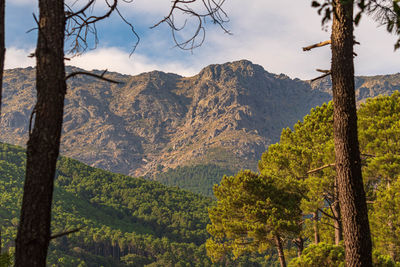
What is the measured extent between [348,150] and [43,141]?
381 cm

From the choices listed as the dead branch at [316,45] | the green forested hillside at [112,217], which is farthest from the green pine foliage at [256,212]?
the green forested hillside at [112,217]

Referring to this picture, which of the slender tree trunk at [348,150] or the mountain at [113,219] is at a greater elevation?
the slender tree trunk at [348,150]

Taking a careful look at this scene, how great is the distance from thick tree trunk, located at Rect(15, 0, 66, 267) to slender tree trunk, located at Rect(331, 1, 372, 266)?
3514mm

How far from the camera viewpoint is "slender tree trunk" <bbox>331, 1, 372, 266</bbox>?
469cm

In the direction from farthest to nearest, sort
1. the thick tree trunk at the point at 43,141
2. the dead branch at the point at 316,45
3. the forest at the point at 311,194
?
the forest at the point at 311,194 → the dead branch at the point at 316,45 → the thick tree trunk at the point at 43,141

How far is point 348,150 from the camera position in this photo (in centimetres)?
483

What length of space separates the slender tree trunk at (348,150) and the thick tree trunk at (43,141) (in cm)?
351

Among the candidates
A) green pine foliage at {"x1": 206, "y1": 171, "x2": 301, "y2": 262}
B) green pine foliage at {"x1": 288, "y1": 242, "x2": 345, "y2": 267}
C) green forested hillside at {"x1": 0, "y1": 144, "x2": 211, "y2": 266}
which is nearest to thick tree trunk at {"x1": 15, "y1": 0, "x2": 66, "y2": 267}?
green pine foliage at {"x1": 288, "y1": 242, "x2": 345, "y2": 267}

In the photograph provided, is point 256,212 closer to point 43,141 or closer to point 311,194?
point 311,194

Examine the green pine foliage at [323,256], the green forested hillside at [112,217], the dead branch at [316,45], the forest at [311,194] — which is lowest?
the green forested hillside at [112,217]

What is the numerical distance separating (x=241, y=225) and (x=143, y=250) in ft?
333

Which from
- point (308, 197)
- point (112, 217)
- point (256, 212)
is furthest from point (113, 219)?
point (308, 197)

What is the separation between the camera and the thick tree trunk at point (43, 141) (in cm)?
309

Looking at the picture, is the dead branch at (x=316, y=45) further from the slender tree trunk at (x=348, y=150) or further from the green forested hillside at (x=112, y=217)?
the green forested hillside at (x=112, y=217)
